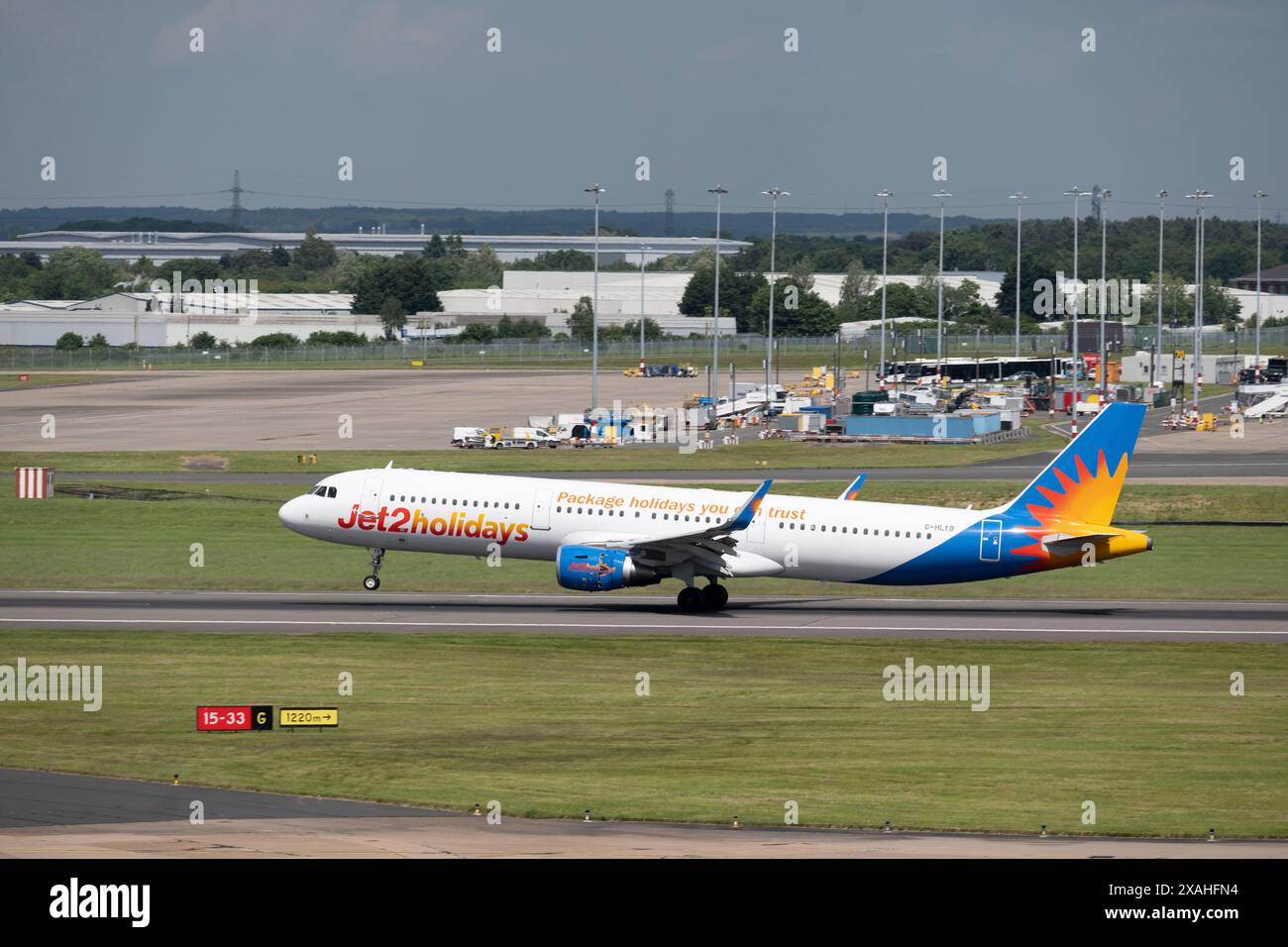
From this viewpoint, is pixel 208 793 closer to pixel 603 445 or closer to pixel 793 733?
pixel 793 733

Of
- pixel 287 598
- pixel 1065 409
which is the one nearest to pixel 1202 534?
pixel 287 598

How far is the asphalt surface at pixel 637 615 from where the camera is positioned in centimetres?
5150

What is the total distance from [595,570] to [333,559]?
1680cm

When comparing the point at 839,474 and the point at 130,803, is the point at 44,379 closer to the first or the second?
the point at 839,474

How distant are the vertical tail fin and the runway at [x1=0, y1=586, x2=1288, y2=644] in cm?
367

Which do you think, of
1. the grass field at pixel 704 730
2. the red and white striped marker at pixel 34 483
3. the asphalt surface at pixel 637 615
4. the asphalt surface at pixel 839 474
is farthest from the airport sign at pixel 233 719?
the asphalt surface at pixel 839 474

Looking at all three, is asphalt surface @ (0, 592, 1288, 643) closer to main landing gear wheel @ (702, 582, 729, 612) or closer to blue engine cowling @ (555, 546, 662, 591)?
main landing gear wheel @ (702, 582, 729, 612)

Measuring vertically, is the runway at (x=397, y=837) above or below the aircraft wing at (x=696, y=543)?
below

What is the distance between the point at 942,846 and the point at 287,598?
115ft

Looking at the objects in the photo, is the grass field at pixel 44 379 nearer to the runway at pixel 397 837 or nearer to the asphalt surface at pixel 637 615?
the asphalt surface at pixel 637 615

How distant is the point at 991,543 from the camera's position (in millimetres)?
54688

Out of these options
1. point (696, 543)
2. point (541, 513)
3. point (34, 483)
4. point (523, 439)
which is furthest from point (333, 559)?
point (523, 439)

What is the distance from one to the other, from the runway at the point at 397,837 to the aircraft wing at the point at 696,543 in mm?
24245

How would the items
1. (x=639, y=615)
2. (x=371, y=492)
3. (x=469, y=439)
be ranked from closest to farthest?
(x=639, y=615), (x=371, y=492), (x=469, y=439)
